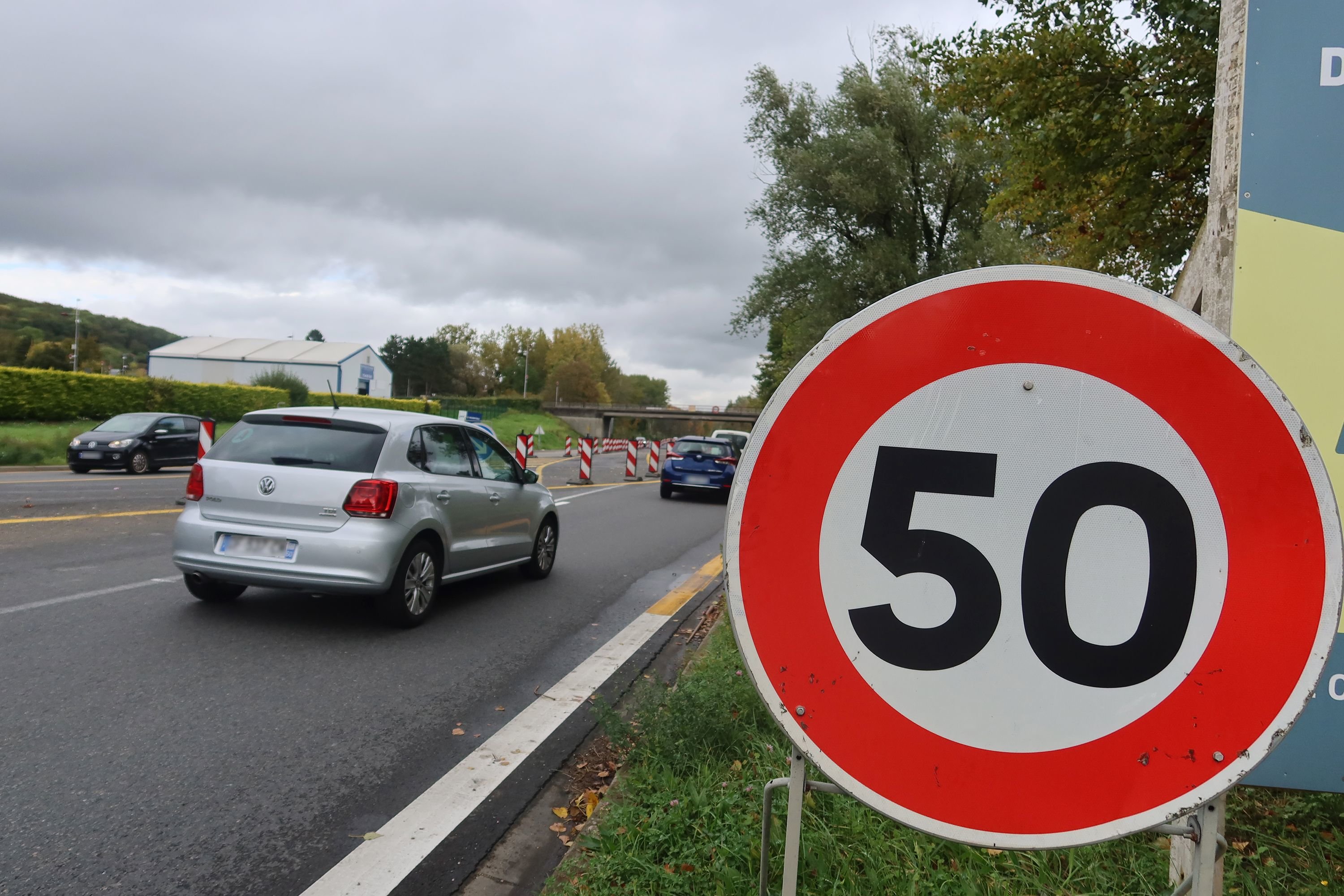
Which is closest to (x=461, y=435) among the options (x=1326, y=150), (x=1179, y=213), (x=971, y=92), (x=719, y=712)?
(x=719, y=712)

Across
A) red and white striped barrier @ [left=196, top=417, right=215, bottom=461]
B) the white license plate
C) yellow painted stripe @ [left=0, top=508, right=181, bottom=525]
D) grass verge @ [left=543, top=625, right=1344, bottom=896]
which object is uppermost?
red and white striped barrier @ [left=196, top=417, right=215, bottom=461]

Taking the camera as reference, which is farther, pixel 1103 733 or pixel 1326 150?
pixel 1326 150

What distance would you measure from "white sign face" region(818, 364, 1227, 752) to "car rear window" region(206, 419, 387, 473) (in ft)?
17.6

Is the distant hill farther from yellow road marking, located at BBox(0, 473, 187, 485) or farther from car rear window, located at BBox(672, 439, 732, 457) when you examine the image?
car rear window, located at BBox(672, 439, 732, 457)

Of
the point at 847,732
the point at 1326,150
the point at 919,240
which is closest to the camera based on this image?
the point at 847,732

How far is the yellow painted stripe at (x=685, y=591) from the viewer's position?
763 cm

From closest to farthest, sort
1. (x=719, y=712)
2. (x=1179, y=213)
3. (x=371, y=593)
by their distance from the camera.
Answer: (x=719, y=712), (x=371, y=593), (x=1179, y=213)

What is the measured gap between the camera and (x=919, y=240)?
89.9 feet

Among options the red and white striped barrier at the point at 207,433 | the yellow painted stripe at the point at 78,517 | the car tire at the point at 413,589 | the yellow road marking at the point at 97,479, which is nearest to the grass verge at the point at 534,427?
the yellow road marking at the point at 97,479

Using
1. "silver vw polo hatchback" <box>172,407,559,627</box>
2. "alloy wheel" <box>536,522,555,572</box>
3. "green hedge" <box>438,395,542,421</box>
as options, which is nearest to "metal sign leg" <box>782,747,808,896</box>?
"silver vw polo hatchback" <box>172,407,559,627</box>

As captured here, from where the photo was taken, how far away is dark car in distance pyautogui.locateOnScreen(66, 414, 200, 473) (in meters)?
19.1

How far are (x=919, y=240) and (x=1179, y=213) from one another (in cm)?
1728

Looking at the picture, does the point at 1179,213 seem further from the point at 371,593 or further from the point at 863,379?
the point at 863,379

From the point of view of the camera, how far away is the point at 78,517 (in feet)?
36.3
